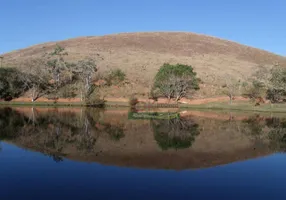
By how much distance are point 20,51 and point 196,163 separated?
120887mm

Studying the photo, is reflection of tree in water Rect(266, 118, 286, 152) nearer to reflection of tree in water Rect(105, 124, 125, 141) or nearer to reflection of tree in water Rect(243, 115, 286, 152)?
reflection of tree in water Rect(243, 115, 286, 152)

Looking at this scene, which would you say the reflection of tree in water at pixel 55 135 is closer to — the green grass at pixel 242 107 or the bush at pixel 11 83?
the green grass at pixel 242 107

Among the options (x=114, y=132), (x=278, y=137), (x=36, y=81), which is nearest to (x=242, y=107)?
(x=278, y=137)

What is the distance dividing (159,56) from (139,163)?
8776 centimetres

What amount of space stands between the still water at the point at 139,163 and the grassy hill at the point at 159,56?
4385cm

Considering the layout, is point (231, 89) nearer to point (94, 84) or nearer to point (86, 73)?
point (86, 73)

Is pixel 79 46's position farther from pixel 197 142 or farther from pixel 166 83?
pixel 197 142

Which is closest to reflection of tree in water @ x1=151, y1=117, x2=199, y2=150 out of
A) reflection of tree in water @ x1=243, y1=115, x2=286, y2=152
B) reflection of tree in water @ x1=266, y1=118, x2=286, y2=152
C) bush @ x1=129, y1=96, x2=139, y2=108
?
reflection of tree in water @ x1=243, y1=115, x2=286, y2=152

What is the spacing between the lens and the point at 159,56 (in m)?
105

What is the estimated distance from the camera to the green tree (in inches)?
2707

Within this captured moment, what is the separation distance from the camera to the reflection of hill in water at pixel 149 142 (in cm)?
2053

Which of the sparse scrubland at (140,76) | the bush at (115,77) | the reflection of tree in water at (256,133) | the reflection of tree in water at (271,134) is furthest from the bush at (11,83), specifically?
the reflection of tree in water at (271,134)

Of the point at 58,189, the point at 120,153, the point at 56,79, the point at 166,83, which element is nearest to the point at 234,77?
the point at 166,83

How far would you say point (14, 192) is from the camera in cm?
1358
